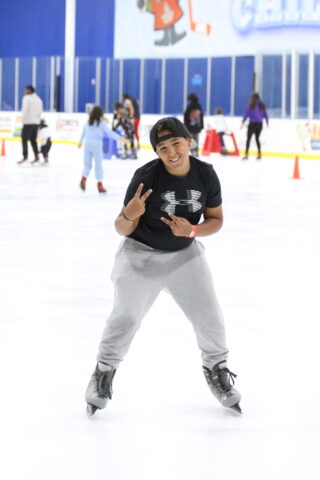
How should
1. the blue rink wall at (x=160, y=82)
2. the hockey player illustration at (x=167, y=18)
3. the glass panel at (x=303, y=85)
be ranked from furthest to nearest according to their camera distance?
the hockey player illustration at (x=167, y=18) < the blue rink wall at (x=160, y=82) < the glass panel at (x=303, y=85)

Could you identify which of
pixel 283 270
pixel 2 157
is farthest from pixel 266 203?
pixel 2 157

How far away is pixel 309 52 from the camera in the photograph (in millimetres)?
23625

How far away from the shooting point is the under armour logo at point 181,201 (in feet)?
11.3

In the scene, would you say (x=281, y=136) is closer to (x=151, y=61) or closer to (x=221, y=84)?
(x=221, y=84)

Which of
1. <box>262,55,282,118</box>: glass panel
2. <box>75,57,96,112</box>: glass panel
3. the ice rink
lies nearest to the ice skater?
the ice rink

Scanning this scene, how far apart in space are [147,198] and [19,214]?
726cm

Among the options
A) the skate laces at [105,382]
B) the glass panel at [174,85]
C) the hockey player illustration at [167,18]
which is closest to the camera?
the skate laces at [105,382]

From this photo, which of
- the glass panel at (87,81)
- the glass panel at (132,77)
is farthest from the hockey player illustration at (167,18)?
the glass panel at (87,81)

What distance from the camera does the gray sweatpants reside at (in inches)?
138

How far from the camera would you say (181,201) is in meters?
3.47

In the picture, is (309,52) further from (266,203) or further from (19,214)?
(19,214)

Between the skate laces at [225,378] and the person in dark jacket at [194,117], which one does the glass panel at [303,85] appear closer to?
the person in dark jacket at [194,117]

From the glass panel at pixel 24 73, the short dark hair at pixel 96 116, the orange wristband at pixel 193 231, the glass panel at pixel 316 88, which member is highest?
the glass panel at pixel 24 73

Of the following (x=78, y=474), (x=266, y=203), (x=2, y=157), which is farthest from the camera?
(x=2, y=157)
